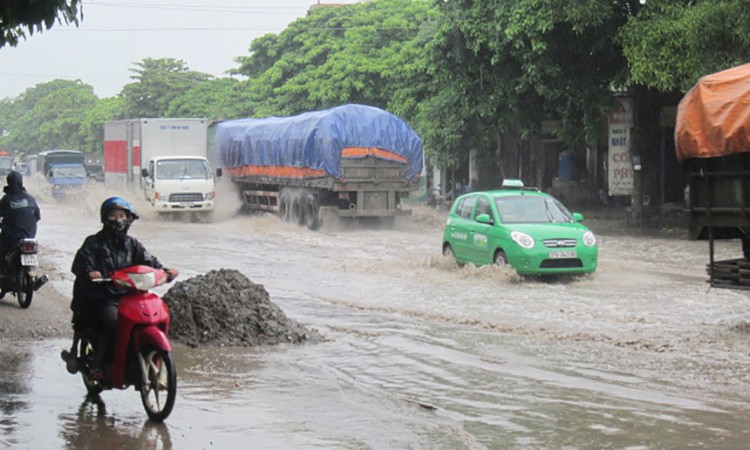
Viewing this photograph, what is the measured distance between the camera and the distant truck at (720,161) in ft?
38.0

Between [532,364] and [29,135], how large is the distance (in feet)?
341

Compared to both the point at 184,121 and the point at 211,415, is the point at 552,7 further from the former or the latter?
the point at 211,415

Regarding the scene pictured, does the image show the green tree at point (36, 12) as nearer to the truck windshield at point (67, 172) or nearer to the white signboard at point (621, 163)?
the white signboard at point (621, 163)

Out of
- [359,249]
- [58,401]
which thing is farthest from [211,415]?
[359,249]

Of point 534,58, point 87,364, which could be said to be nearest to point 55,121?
point 534,58

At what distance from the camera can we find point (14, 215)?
1323 centimetres

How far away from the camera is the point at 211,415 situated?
7.81 m

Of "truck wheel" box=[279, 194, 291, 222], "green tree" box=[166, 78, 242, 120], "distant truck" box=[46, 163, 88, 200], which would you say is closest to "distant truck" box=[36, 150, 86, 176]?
"distant truck" box=[46, 163, 88, 200]

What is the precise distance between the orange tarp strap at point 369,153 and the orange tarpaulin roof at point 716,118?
17565 mm

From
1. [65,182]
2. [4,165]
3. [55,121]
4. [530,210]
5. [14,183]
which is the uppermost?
[55,121]

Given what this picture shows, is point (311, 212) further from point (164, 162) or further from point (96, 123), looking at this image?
point (96, 123)

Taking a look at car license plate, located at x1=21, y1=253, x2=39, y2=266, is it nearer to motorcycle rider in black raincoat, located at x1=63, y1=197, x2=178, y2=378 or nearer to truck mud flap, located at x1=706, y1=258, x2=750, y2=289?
motorcycle rider in black raincoat, located at x1=63, y1=197, x2=178, y2=378

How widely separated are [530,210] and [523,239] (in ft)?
4.09

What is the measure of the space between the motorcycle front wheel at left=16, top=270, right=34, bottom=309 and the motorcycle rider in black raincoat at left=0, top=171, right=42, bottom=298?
370mm
